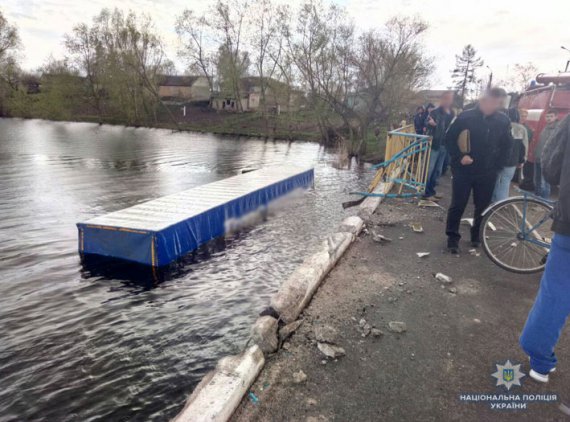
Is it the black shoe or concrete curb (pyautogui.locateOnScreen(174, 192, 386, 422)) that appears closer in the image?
concrete curb (pyautogui.locateOnScreen(174, 192, 386, 422))

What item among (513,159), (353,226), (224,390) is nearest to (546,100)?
(513,159)

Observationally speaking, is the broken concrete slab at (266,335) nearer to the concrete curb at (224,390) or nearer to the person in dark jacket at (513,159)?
the concrete curb at (224,390)

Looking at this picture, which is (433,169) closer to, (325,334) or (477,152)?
(477,152)

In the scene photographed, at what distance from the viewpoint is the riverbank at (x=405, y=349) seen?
2453mm

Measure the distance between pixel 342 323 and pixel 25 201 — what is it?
37.4ft

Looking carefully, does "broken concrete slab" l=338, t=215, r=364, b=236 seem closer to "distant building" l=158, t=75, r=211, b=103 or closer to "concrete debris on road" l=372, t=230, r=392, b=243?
"concrete debris on road" l=372, t=230, r=392, b=243

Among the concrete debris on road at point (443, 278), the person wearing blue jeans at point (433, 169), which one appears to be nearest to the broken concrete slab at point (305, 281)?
the concrete debris on road at point (443, 278)

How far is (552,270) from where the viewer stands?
2395mm

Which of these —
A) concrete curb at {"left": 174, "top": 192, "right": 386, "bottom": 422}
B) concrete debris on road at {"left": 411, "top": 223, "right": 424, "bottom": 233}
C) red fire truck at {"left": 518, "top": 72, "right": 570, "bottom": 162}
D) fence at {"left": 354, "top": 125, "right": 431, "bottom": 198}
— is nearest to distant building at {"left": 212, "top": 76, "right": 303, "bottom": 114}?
red fire truck at {"left": 518, "top": 72, "right": 570, "bottom": 162}

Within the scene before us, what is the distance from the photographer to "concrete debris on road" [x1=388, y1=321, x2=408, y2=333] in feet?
10.9

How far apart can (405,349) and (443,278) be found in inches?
63.9

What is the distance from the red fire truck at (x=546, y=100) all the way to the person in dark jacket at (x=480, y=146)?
544 centimetres

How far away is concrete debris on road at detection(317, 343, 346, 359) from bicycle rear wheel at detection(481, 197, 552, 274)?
2.82 meters

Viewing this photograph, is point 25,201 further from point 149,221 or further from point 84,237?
point 149,221
